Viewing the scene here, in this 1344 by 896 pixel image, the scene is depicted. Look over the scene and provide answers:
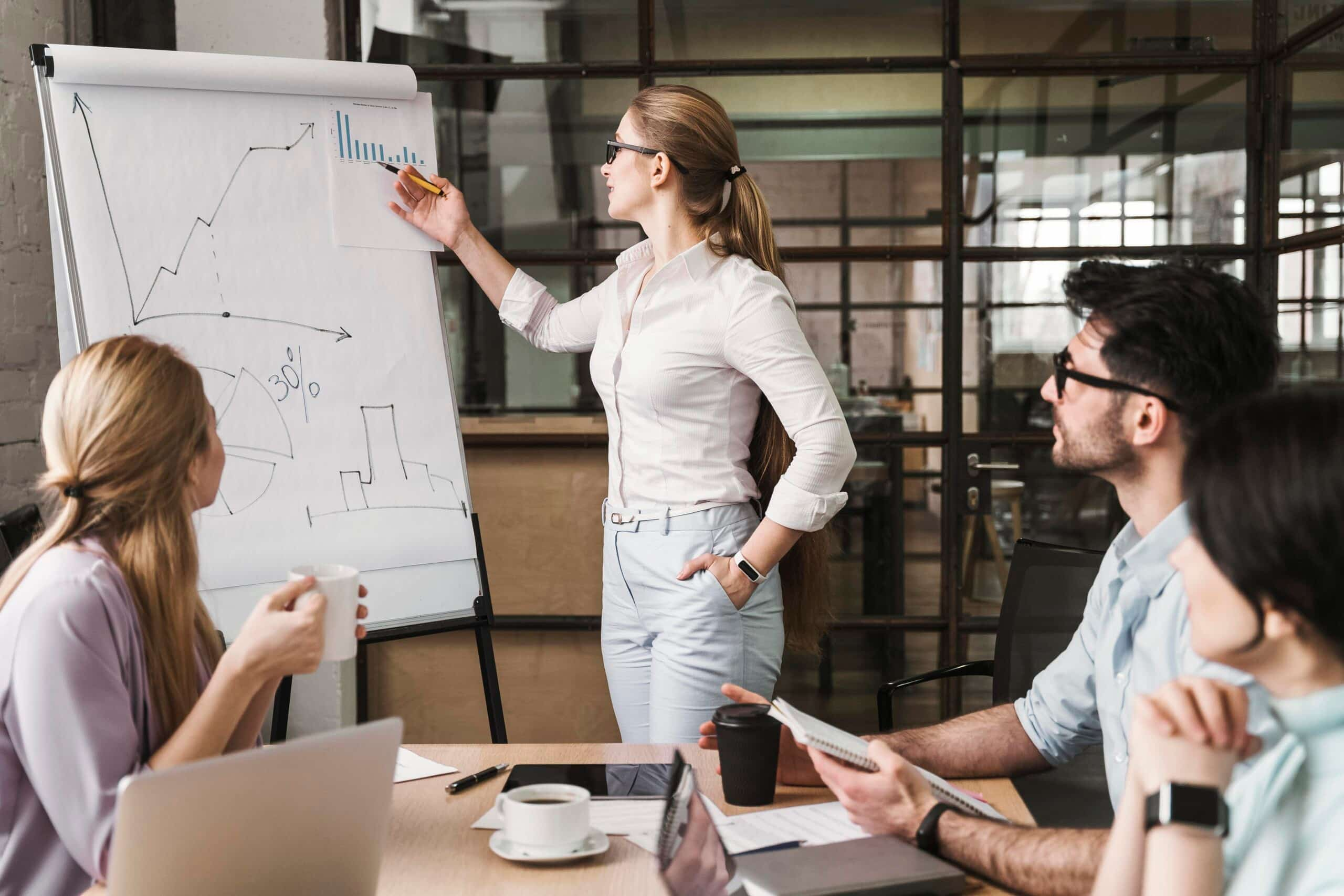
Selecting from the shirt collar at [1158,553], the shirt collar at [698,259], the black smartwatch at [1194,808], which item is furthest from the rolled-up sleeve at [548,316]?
the black smartwatch at [1194,808]

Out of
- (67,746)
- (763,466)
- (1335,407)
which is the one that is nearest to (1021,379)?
(763,466)

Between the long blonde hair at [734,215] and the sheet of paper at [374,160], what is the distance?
20.6 inches

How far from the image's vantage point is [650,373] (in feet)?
6.78

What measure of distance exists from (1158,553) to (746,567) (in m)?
0.81

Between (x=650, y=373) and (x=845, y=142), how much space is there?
3.93 ft

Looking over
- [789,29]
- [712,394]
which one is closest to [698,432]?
[712,394]

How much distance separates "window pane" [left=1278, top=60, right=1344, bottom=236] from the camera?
102 inches

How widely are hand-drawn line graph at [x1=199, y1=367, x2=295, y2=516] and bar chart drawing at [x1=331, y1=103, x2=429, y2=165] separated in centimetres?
50

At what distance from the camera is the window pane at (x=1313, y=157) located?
2.60m

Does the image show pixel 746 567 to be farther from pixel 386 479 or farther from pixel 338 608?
pixel 338 608

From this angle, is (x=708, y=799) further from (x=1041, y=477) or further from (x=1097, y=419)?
(x=1041, y=477)

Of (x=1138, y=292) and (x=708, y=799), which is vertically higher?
(x=1138, y=292)

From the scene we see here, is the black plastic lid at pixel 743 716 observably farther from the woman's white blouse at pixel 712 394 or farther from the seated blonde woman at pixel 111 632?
the woman's white blouse at pixel 712 394

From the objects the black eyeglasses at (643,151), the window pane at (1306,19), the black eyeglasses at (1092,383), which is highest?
the window pane at (1306,19)
